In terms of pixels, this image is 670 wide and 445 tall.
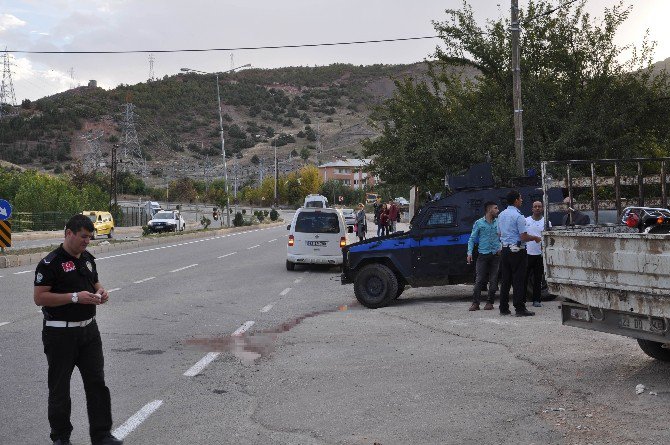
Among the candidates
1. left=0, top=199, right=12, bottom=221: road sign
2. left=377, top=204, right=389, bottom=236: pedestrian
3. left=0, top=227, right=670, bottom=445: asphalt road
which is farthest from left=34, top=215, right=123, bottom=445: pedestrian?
left=377, top=204, right=389, bottom=236: pedestrian

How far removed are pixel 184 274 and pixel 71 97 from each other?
6476 inches

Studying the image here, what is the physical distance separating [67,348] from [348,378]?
327cm

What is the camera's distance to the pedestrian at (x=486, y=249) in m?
13.6

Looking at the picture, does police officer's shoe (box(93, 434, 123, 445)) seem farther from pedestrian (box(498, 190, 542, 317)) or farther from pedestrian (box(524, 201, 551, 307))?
pedestrian (box(524, 201, 551, 307))

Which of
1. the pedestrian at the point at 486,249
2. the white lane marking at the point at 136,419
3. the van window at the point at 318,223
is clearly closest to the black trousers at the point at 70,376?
the white lane marking at the point at 136,419

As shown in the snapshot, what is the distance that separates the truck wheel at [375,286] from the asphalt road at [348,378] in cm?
36

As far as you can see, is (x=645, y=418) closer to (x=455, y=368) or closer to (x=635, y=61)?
(x=455, y=368)

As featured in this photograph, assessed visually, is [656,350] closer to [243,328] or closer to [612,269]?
[612,269]

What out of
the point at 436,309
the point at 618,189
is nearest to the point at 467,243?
the point at 436,309

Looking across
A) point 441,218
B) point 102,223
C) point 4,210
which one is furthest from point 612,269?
point 102,223

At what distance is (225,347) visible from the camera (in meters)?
10.4

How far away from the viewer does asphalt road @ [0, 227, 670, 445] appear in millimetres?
6294

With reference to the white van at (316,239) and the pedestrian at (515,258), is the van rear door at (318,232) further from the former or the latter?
the pedestrian at (515,258)

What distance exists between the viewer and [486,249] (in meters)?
13.6
